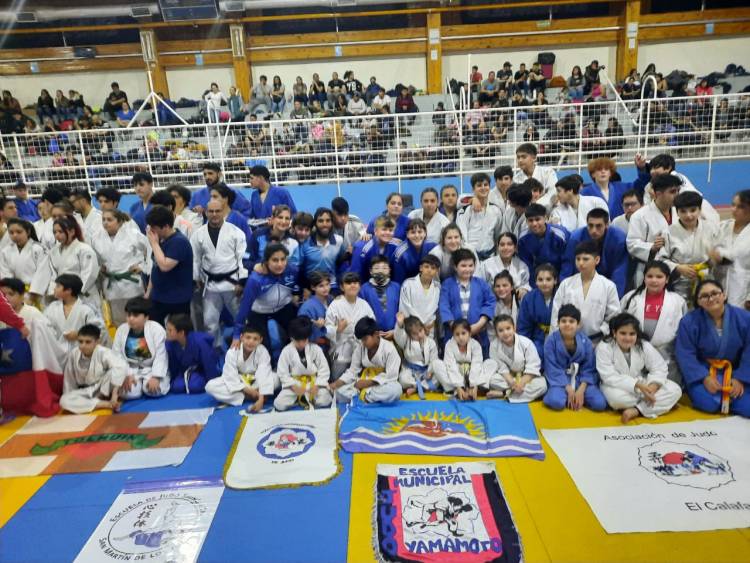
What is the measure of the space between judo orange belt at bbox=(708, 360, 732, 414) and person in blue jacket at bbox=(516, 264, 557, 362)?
1.20 metres

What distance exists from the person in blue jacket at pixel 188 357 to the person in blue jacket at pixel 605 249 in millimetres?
3270

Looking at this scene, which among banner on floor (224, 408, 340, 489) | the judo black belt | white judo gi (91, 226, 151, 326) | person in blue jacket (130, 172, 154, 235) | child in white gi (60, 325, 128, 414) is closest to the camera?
banner on floor (224, 408, 340, 489)

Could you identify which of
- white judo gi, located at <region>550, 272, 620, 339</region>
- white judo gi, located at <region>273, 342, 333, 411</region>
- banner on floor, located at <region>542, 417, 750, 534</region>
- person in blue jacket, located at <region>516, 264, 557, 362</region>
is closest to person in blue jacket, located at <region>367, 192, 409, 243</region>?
person in blue jacket, located at <region>516, 264, 557, 362</region>

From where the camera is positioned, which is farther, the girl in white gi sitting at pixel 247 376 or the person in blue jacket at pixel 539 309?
the person in blue jacket at pixel 539 309

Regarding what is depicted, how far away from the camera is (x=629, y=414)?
393cm

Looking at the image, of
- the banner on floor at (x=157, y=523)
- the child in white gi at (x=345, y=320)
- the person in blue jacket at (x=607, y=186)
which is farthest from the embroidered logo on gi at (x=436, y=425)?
the person in blue jacket at (x=607, y=186)

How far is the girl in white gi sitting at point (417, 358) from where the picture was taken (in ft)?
14.8

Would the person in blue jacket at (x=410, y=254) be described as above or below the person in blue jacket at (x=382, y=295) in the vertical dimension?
above

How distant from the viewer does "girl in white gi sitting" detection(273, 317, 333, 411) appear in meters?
4.34

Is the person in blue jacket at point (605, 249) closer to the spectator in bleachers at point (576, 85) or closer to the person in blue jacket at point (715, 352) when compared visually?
the person in blue jacket at point (715, 352)

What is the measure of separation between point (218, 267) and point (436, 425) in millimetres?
2477

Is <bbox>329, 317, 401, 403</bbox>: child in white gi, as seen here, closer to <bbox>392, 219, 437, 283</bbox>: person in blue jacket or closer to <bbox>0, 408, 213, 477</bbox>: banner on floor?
<bbox>392, 219, 437, 283</bbox>: person in blue jacket

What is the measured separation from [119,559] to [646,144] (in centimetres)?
1056

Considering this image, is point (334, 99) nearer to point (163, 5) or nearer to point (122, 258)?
point (163, 5)
